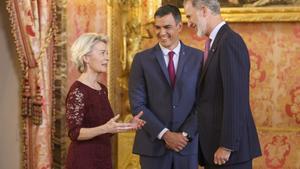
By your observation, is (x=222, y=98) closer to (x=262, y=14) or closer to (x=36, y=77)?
(x=36, y=77)

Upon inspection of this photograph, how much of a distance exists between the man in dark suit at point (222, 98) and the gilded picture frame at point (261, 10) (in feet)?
5.80

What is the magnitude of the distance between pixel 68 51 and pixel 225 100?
2.36m

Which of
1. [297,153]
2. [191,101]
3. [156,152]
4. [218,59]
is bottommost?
[297,153]

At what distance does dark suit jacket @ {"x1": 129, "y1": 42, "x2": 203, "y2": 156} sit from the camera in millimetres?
3326

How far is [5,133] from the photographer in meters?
4.61

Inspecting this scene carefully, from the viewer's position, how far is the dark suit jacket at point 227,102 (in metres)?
2.71

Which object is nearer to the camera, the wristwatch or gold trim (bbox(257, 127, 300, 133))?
the wristwatch

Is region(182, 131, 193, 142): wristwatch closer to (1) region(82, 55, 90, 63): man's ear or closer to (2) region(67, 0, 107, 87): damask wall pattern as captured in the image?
(1) region(82, 55, 90, 63): man's ear

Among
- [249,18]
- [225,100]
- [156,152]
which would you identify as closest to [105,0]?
[249,18]

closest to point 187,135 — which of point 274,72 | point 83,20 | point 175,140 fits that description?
point 175,140

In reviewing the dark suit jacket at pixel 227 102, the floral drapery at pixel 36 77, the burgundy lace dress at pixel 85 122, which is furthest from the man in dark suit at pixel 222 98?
the floral drapery at pixel 36 77

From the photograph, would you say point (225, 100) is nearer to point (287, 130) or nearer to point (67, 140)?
point (287, 130)

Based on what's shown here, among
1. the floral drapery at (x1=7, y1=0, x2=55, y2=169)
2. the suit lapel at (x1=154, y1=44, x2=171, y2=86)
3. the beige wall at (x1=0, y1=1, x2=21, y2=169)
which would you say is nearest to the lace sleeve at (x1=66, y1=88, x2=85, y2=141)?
the suit lapel at (x1=154, y1=44, x2=171, y2=86)

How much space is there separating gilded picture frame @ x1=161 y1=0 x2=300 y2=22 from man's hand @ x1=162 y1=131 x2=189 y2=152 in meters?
1.80
